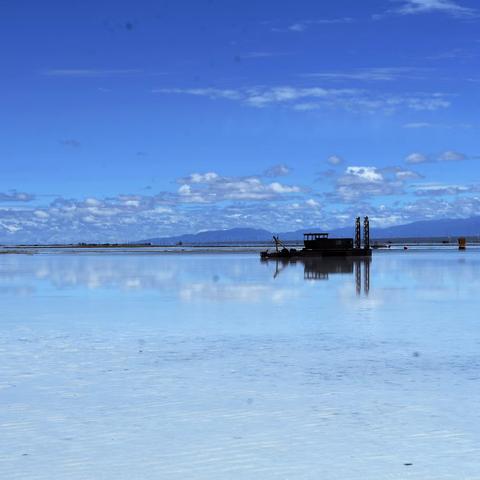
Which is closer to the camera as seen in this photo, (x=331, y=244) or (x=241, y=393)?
(x=241, y=393)

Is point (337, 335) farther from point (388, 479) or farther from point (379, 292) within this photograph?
point (379, 292)

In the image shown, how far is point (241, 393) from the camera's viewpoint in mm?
13648

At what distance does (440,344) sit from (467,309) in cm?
974

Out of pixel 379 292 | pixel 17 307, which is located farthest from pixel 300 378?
pixel 379 292

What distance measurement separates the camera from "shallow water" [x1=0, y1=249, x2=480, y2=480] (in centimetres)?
958

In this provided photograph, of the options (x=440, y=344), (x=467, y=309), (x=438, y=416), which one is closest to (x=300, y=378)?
(x=438, y=416)

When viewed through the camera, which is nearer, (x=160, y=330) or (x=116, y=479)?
(x=116, y=479)

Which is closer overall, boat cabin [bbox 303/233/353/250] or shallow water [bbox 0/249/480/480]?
shallow water [bbox 0/249/480/480]

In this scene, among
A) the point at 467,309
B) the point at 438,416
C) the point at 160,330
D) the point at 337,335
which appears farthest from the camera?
the point at 467,309

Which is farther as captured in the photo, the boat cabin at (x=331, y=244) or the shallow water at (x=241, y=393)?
the boat cabin at (x=331, y=244)

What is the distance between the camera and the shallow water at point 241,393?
9578 millimetres

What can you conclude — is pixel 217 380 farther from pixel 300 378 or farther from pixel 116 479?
pixel 116 479

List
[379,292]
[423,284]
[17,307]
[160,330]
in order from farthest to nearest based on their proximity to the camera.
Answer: [423,284] → [379,292] → [17,307] → [160,330]

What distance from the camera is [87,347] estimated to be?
64.4ft
